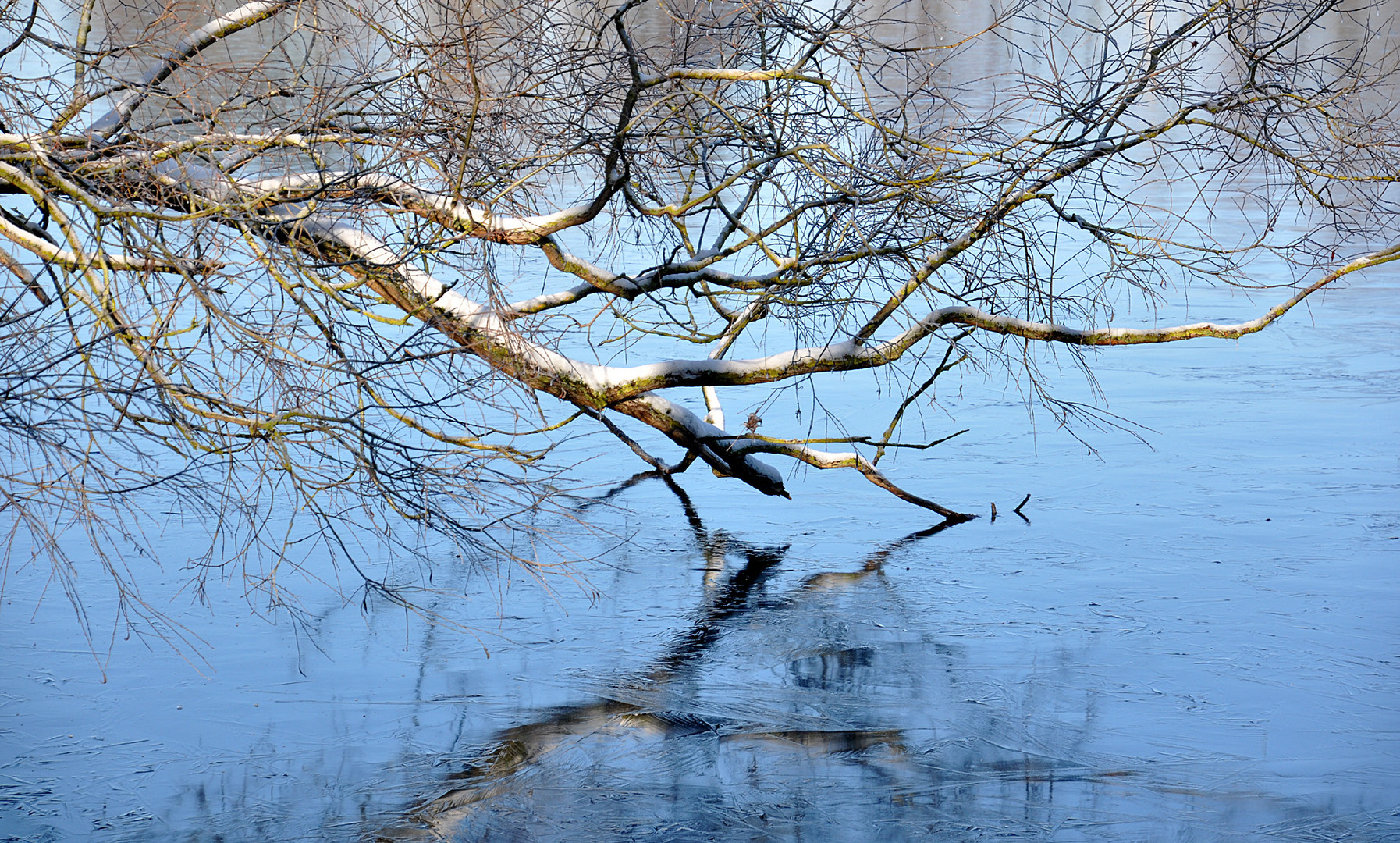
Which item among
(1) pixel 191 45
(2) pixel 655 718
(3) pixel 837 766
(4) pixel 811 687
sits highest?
(1) pixel 191 45

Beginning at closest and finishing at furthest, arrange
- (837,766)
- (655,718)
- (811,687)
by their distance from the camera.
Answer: (837,766)
(655,718)
(811,687)

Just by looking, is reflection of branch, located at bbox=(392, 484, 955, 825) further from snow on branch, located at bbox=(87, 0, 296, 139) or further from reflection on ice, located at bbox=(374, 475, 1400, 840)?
snow on branch, located at bbox=(87, 0, 296, 139)

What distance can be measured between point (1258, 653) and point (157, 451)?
654cm

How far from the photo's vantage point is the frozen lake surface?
15.2 feet

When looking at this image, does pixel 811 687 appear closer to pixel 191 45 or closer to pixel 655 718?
pixel 655 718

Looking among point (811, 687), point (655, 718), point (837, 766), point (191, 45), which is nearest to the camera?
point (837, 766)

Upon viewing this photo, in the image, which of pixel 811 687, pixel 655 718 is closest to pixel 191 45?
pixel 655 718

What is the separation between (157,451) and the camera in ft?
29.7

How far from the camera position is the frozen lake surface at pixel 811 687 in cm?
464

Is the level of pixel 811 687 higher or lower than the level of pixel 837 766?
higher

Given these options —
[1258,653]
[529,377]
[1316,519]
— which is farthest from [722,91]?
[1316,519]

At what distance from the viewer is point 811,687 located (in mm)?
5629

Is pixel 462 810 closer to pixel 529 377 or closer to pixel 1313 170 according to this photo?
pixel 529 377

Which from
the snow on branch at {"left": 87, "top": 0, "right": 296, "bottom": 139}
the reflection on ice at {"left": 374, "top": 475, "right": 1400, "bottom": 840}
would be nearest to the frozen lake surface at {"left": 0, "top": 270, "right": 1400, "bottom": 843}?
the reflection on ice at {"left": 374, "top": 475, "right": 1400, "bottom": 840}
